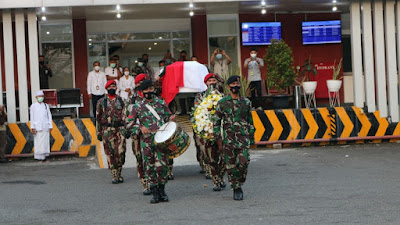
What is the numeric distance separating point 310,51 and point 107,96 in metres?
13.8

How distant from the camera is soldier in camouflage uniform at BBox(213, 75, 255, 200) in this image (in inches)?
400

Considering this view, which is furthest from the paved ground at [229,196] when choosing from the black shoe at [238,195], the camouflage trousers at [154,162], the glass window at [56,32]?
the glass window at [56,32]

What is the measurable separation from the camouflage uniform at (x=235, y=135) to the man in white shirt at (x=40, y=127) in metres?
9.40

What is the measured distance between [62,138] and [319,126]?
7159mm

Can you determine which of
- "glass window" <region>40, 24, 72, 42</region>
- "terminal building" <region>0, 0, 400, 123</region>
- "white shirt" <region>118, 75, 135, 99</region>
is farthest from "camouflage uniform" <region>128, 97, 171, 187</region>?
"glass window" <region>40, 24, 72, 42</region>

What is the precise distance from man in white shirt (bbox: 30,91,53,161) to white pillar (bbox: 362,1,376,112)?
29.2 ft

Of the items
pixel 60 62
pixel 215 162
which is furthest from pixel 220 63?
pixel 215 162

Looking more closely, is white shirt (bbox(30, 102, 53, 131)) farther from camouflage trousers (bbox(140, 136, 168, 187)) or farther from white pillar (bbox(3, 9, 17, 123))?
camouflage trousers (bbox(140, 136, 168, 187))

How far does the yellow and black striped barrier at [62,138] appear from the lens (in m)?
19.2

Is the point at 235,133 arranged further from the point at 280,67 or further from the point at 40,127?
the point at 280,67

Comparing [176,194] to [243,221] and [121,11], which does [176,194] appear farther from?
[121,11]

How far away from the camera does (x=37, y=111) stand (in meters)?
18.6

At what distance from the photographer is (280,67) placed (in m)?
20.8

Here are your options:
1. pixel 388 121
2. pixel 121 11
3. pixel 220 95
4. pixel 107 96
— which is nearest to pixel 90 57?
pixel 121 11
